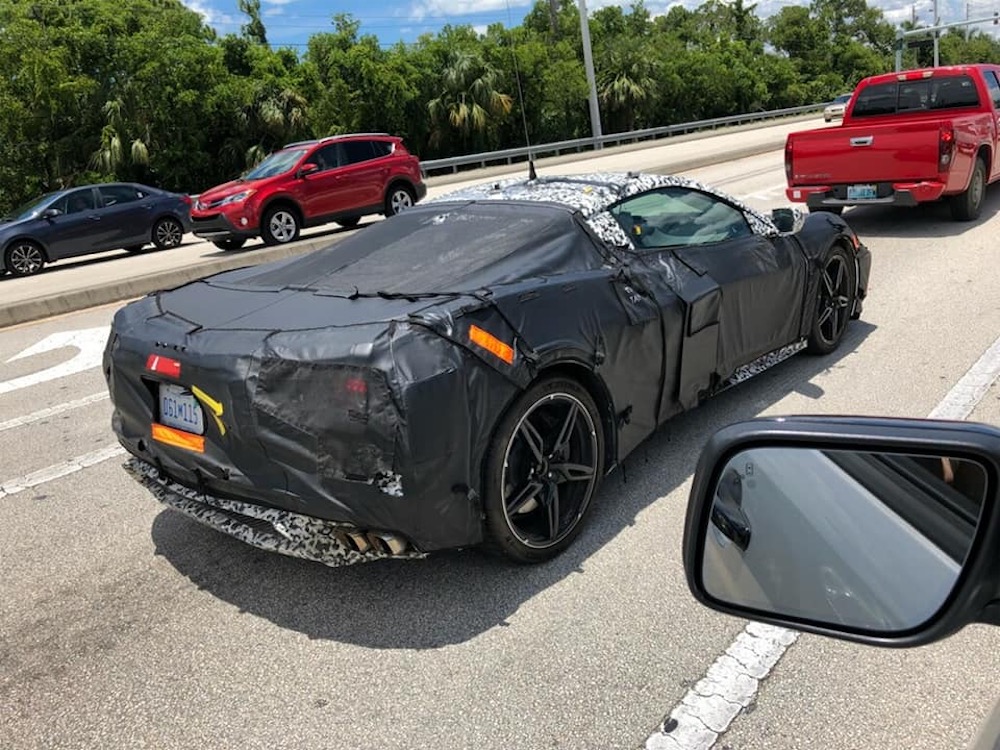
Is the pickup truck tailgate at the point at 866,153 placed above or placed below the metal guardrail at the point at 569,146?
above

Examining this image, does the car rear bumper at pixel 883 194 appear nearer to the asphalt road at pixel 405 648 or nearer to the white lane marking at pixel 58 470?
the asphalt road at pixel 405 648

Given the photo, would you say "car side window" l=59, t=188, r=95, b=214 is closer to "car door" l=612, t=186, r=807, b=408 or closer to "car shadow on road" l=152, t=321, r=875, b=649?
"car shadow on road" l=152, t=321, r=875, b=649

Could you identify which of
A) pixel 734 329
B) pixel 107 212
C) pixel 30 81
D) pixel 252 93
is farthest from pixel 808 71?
pixel 734 329

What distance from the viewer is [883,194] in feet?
32.1

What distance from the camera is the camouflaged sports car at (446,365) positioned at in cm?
303

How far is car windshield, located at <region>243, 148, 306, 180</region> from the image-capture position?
15.2 meters

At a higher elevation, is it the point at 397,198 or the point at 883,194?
the point at 397,198

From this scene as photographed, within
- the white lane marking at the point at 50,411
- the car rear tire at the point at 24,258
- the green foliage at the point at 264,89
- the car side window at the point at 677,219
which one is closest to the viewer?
the car side window at the point at 677,219

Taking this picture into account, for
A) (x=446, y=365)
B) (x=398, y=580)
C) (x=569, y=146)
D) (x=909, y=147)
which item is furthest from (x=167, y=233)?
(x=569, y=146)

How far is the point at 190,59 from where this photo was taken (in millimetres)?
36156

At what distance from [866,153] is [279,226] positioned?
9502 millimetres

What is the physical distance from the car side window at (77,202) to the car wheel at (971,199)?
47.9ft

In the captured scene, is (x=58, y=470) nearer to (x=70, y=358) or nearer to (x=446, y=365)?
(x=446, y=365)

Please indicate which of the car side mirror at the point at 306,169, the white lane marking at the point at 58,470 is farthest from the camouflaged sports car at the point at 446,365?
the car side mirror at the point at 306,169
